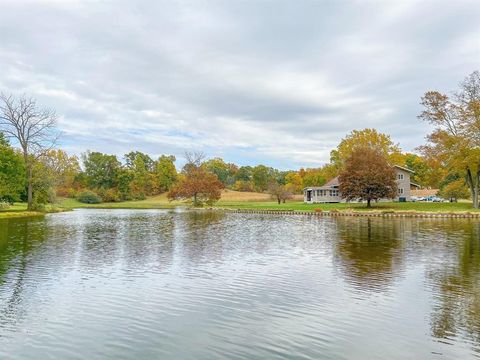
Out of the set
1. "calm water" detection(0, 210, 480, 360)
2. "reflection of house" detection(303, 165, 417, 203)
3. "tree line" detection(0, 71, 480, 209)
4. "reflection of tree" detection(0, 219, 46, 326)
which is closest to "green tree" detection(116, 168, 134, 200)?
"tree line" detection(0, 71, 480, 209)

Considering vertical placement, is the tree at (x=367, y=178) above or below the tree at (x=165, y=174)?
below

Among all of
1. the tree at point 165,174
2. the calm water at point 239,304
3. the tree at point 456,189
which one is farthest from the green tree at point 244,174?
the calm water at point 239,304

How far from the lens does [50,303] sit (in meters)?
11.2

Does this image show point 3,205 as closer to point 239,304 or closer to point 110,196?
point 110,196

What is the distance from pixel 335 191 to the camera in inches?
3297

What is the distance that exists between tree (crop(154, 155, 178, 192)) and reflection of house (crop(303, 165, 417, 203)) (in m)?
60.6

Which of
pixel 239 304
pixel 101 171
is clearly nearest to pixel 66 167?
pixel 101 171

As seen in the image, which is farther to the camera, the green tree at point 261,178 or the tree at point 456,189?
the green tree at point 261,178

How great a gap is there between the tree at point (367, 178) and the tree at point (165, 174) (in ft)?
268

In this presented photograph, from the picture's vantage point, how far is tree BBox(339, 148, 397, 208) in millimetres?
63500

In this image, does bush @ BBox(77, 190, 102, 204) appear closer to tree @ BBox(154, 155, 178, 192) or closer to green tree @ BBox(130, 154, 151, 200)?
green tree @ BBox(130, 154, 151, 200)

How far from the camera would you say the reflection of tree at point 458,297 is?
362 inches

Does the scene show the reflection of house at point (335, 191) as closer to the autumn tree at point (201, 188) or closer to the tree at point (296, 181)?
the autumn tree at point (201, 188)

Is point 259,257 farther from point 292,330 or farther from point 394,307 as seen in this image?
point 292,330
